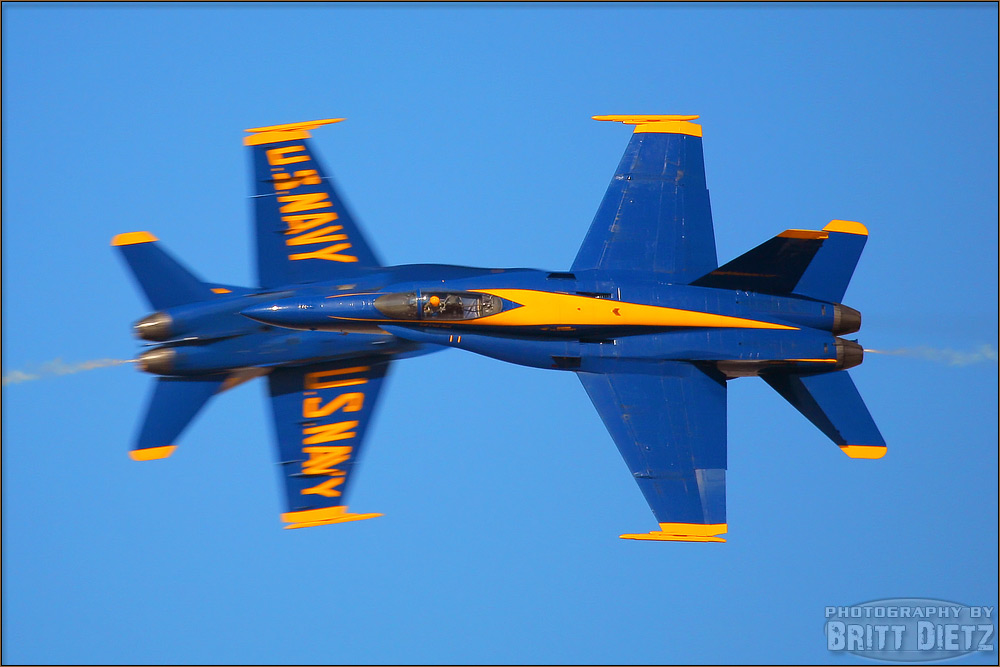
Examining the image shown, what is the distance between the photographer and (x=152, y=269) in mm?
19297

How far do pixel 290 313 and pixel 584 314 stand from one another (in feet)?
15.1

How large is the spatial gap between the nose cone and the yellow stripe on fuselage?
238 centimetres

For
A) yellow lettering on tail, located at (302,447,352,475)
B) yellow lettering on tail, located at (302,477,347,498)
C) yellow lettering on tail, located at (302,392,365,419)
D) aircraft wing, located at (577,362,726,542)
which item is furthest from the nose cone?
aircraft wing, located at (577,362,726,542)

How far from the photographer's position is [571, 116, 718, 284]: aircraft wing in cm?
1941

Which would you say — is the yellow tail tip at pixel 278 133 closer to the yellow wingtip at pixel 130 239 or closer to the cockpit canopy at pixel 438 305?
the yellow wingtip at pixel 130 239

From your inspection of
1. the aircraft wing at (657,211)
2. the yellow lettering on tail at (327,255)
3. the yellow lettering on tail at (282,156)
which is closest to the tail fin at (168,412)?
the yellow lettering on tail at (327,255)

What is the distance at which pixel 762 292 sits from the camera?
19.0 metres

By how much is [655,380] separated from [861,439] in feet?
11.4

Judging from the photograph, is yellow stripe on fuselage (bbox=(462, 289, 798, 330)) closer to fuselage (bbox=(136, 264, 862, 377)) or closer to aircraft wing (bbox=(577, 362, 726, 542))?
fuselage (bbox=(136, 264, 862, 377))

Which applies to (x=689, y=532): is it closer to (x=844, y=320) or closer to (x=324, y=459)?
(x=844, y=320)

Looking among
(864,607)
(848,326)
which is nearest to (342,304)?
(848,326)

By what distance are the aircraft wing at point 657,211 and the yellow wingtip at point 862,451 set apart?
12.0 ft

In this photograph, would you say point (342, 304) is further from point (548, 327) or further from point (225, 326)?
point (548, 327)

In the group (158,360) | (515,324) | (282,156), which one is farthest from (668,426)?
(158,360)
